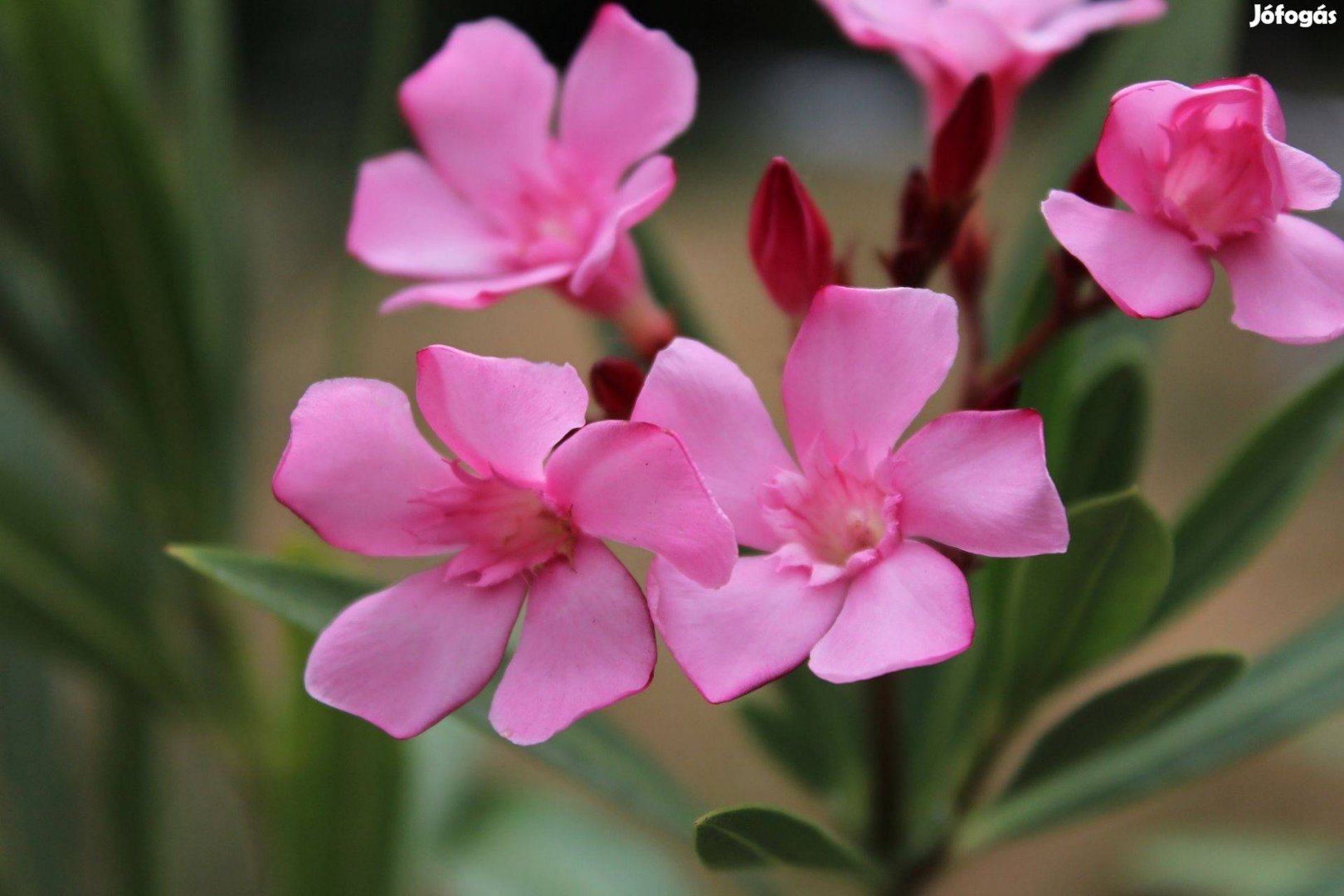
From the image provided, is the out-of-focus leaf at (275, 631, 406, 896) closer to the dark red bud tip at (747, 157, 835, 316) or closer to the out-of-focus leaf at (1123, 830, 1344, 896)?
the dark red bud tip at (747, 157, 835, 316)

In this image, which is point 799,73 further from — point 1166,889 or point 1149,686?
point 1149,686

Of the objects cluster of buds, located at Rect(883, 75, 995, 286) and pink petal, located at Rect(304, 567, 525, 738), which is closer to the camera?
pink petal, located at Rect(304, 567, 525, 738)

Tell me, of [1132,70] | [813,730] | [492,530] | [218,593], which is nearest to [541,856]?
[218,593]

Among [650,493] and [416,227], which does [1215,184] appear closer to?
[650,493]

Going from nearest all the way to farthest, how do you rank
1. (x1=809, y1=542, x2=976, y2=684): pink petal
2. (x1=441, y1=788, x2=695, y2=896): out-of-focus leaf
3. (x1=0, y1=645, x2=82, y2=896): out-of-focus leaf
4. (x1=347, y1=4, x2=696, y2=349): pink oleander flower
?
(x1=809, y1=542, x2=976, y2=684): pink petal
(x1=347, y1=4, x2=696, y2=349): pink oleander flower
(x1=0, y1=645, x2=82, y2=896): out-of-focus leaf
(x1=441, y1=788, x2=695, y2=896): out-of-focus leaf

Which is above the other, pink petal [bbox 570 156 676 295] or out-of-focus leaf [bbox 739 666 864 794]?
pink petal [bbox 570 156 676 295]

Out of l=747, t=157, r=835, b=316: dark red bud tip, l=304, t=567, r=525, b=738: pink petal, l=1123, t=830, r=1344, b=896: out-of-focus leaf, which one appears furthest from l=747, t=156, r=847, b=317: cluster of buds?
l=1123, t=830, r=1344, b=896: out-of-focus leaf

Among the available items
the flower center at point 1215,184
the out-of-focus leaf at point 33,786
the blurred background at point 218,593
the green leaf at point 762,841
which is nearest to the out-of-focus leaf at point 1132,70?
the blurred background at point 218,593
